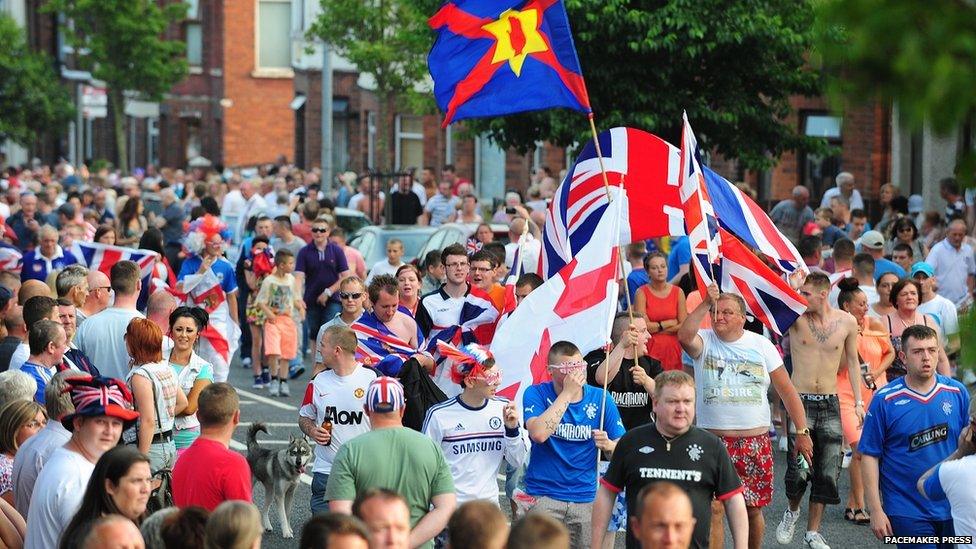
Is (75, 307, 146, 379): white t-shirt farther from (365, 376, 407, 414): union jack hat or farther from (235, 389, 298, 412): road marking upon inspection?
(235, 389, 298, 412): road marking

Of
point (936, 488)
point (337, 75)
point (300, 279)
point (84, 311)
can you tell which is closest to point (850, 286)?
point (936, 488)

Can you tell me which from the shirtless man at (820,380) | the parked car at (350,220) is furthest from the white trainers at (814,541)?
the parked car at (350,220)

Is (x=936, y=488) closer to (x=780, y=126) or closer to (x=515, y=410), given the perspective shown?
(x=515, y=410)

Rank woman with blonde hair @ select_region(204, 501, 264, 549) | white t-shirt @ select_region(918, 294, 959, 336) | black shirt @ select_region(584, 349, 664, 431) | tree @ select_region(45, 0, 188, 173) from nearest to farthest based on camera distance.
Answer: woman with blonde hair @ select_region(204, 501, 264, 549)
black shirt @ select_region(584, 349, 664, 431)
white t-shirt @ select_region(918, 294, 959, 336)
tree @ select_region(45, 0, 188, 173)

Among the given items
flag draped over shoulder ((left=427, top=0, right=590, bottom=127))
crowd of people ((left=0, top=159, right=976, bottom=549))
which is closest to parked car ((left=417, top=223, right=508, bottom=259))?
crowd of people ((left=0, top=159, right=976, bottom=549))

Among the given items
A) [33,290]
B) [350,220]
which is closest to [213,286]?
[33,290]

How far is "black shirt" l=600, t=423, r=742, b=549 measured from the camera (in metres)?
7.49

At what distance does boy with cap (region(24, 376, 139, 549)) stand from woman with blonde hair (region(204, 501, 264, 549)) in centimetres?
121

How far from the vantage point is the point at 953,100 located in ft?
10.8

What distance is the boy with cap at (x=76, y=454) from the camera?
21.8 ft

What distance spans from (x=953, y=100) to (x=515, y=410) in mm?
5251

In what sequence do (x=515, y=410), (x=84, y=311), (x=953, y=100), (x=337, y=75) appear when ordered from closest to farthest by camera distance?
(x=953, y=100)
(x=515, y=410)
(x=84, y=311)
(x=337, y=75)

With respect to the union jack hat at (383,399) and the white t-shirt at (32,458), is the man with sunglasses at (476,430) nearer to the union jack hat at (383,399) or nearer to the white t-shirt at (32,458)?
the union jack hat at (383,399)

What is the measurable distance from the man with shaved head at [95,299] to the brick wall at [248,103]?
140 feet
